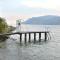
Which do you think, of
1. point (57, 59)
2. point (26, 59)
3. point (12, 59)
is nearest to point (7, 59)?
point (12, 59)

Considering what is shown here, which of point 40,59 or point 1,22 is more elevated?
point 1,22

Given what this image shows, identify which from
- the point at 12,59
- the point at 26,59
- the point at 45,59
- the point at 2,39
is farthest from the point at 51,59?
the point at 2,39

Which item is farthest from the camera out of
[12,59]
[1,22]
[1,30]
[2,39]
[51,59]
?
[1,22]

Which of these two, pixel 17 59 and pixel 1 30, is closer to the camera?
pixel 17 59

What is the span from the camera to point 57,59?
41281mm

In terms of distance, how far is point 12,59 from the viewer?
38.0 m

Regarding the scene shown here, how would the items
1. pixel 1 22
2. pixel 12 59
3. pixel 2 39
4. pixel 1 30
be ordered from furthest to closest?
1. pixel 1 22
2. pixel 1 30
3. pixel 2 39
4. pixel 12 59

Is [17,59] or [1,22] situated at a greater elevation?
[1,22]

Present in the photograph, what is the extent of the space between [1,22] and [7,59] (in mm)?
52201

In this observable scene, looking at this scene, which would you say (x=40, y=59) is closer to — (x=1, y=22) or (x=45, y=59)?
(x=45, y=59)

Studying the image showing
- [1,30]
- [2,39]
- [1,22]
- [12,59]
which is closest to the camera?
[12,59]

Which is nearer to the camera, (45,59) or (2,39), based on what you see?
→ (45,59)

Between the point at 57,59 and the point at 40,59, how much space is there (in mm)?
3601

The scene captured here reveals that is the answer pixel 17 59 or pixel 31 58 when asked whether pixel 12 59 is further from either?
pixel 31 58
